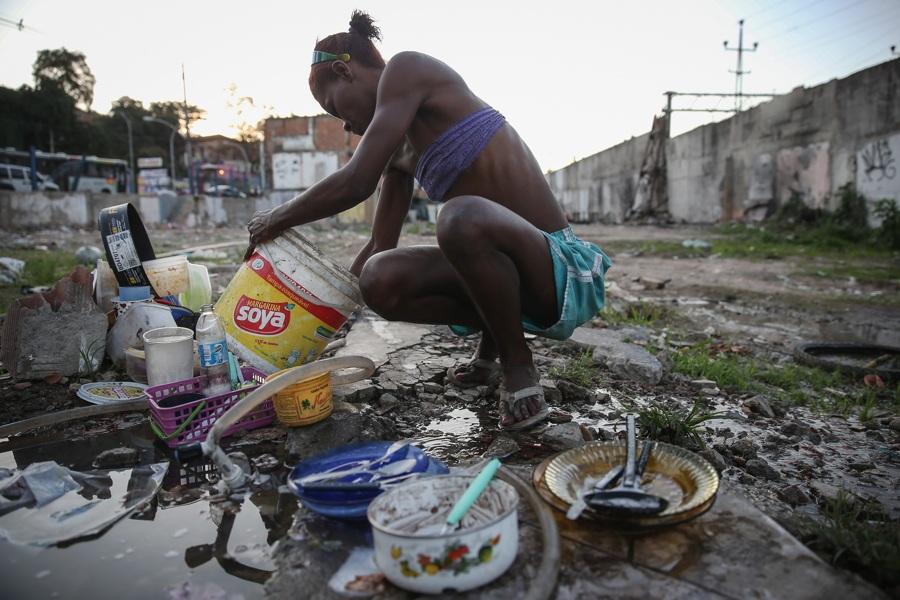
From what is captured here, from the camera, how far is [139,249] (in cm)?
284

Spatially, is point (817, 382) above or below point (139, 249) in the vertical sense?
below

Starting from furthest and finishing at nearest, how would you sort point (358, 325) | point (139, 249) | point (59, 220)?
1. point (59, 220)
2. point (358, 325)
3. point (139, 249)

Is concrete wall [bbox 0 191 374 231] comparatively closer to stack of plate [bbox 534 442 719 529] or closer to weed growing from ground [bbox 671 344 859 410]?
weed growing from ground [bbox 671 344 859 410]

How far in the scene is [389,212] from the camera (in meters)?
2.61

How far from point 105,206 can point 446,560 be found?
17186 millimetres

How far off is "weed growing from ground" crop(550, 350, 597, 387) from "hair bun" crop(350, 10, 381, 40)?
5.47 ft

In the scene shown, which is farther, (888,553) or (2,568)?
(2,568)

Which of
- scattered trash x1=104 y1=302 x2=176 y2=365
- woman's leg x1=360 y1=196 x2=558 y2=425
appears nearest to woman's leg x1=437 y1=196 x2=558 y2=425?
woman's leg x1=360 y1=196 x2=558 y2=425

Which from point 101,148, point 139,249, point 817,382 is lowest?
point 817,382

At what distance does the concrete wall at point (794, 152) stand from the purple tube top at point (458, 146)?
31.9ft

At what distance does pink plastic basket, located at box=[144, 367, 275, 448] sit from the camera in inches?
71.1

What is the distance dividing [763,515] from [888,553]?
225mm

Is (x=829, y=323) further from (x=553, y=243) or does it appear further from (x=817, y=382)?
(x=553, y=243)

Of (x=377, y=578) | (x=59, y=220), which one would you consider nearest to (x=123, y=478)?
(x=377, y=578)
